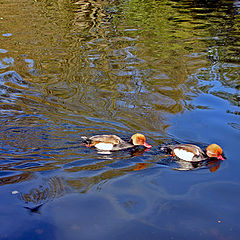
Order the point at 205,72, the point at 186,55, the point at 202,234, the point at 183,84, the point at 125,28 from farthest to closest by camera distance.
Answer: the point at 125,28 < the point at 186,55 < the point at 205,72 < the point at 183,84 < the point at 202,234

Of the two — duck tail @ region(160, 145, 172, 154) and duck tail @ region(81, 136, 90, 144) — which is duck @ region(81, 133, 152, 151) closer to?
duck tail @ region(81, 136, 90, 144)

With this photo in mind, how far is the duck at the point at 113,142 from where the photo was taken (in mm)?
6215

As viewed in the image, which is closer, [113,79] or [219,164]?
[219,164]

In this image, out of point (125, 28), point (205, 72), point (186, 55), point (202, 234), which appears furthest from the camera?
point (125, 28)

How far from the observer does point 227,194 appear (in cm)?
513

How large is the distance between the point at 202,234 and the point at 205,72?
648cm

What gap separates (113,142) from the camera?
6.22m

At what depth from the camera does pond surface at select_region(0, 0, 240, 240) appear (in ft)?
15.0

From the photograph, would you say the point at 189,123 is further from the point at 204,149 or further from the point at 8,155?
the point at 8,155

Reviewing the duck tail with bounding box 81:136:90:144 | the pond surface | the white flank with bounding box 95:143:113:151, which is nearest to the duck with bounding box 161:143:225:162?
the pond surface

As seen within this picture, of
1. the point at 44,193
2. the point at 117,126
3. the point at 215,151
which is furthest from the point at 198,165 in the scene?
the point at 44,193

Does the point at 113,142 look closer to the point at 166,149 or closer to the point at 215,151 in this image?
the point at 166,149

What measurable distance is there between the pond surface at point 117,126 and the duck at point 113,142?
0.15 m

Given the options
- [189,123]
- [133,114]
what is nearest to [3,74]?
[133,114]
